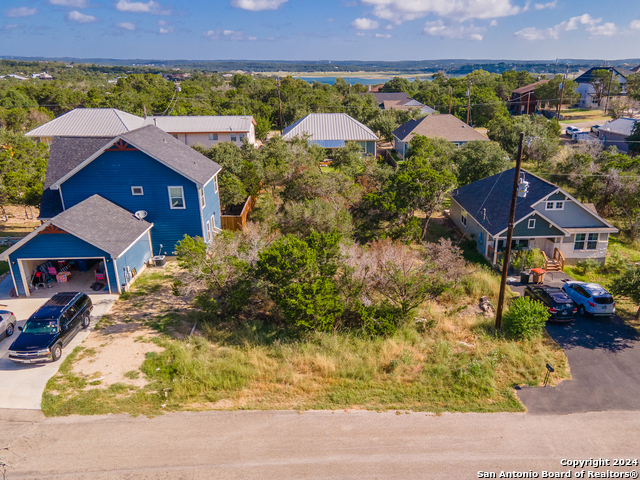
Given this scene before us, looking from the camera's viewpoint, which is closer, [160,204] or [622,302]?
[622,302]

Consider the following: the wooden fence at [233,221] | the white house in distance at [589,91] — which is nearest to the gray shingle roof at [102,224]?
the wooden fence at [233,221]

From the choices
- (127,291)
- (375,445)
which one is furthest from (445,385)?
(127,291)

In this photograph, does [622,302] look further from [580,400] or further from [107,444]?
[107,444]

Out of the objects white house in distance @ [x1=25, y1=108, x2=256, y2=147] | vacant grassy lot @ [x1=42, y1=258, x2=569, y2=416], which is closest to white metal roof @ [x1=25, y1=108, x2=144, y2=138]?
white house in distance @ [x1=25, y1=108, x2=256, y2=147]

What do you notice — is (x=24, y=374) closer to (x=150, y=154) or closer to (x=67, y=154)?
(x=150, y=154)

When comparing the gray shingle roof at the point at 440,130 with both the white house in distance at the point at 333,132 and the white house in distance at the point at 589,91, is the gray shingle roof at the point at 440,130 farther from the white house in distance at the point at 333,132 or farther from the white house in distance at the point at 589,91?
the white house in distance at the point at 589,91

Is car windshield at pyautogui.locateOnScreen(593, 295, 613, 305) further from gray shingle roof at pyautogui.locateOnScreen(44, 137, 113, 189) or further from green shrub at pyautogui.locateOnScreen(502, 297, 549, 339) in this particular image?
gray shingle roof at pyautogui.locateOnScreen(44, 137, 113, 189)
